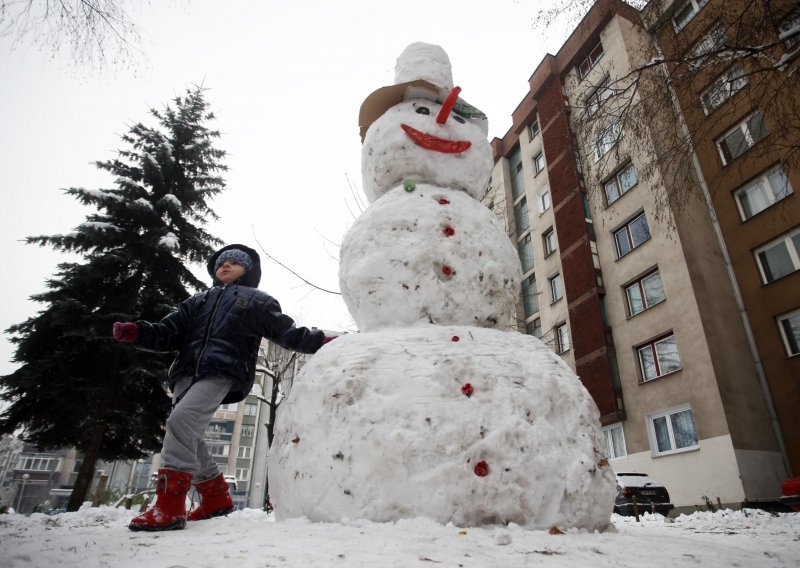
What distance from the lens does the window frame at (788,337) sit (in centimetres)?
1121

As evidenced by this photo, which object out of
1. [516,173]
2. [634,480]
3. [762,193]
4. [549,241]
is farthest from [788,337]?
[516,173]

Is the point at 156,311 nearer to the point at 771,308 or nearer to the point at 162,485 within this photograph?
the point at 162,485

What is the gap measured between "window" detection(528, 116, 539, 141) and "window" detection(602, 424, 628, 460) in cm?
1299

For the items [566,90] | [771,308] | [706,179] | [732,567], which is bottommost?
[732,567]

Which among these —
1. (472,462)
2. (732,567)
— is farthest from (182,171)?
(732,567)

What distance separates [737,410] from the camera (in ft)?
35.6

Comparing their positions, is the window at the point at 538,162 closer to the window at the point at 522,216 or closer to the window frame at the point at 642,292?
the window at the point at 522,216

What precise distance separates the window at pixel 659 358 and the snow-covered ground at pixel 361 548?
1121cm

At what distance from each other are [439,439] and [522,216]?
20.0m

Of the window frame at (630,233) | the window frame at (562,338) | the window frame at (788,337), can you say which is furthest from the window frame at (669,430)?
the window frame at (630,233)

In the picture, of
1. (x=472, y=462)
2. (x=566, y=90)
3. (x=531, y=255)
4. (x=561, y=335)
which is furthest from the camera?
(x=531, y=255)

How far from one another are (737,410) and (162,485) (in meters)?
12.7

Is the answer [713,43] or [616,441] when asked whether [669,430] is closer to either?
[616,441]

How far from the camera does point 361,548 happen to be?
5.90 ft
